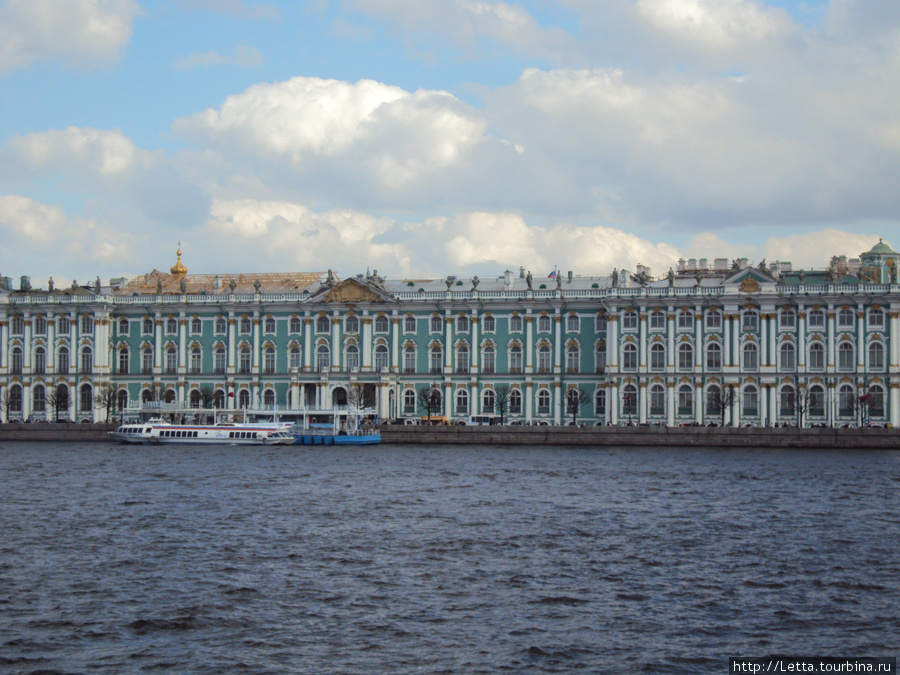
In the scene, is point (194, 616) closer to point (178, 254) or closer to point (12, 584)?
point (12, 584)

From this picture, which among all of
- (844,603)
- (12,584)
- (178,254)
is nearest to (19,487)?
(12,584)

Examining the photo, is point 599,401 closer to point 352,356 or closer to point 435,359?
point 435,359

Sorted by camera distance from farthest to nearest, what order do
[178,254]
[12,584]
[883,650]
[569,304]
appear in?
[178,254]
[569,304]
[12,584]
[883,650]

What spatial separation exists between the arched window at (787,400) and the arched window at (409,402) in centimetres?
2046

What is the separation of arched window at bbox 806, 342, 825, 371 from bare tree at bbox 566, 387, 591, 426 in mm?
11974

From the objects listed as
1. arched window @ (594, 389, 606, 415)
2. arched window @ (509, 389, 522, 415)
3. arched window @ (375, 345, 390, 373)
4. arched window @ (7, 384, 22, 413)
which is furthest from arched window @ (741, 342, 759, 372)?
arched window @ (7, 384, 22, 413)

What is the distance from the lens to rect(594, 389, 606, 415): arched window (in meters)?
67.6

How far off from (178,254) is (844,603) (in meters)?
69.9

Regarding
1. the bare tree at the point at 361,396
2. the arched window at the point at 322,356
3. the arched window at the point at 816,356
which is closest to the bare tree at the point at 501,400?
the bare tree at the point at 361,396

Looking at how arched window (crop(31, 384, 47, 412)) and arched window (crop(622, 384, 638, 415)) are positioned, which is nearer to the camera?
arched window (crop(622, 384, 638, 415))

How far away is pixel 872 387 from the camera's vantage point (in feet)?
207

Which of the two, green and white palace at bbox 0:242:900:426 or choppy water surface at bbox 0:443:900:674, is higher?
green and white palace at bbox 0:242:900:426

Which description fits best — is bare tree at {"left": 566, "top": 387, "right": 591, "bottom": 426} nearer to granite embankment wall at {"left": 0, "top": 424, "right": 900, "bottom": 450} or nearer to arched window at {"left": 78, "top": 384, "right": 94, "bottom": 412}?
granite embankment wall at {"left": 0, "top": 424, "right": 900, "bottom": 450}

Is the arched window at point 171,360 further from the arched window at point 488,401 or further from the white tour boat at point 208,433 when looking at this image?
the arched window at point 488,401
